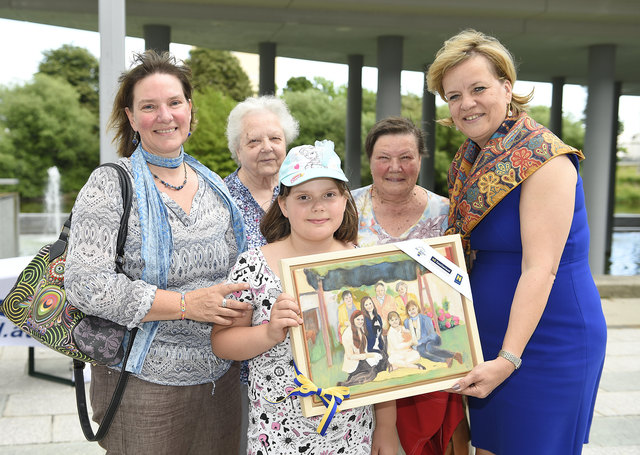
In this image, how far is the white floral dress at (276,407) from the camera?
7.82 ft

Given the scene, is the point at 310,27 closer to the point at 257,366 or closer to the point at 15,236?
the point at 15,236

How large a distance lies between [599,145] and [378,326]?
1268 centimetres

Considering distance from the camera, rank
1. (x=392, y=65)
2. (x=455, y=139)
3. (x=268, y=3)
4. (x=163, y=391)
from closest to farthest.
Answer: (x=163, y=391) < (x=268, y=3) < (x=392, y=65) < (x=455, y=139)

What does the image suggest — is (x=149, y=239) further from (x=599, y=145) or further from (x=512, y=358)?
(x=599, y=145)

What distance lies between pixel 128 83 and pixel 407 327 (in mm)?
1652

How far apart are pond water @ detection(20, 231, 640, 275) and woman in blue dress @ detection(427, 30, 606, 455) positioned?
1405 cm

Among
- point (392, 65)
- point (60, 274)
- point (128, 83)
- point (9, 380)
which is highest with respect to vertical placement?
point (392, 65)

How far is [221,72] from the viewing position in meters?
42.9

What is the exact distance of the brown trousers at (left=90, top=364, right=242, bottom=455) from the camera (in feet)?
8.24

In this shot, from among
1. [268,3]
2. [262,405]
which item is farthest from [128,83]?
[268,3]

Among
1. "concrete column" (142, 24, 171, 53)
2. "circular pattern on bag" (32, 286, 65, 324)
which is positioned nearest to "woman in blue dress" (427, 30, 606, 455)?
"circular pattern on bag" (32, 286, 65, 324)

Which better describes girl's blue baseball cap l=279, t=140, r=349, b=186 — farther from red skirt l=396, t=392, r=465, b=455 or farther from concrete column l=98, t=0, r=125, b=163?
concrete column l=98, t=0, r=125, b=163

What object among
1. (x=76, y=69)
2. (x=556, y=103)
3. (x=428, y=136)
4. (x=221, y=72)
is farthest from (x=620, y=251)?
(x=76, y=69)

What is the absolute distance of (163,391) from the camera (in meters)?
2.55
